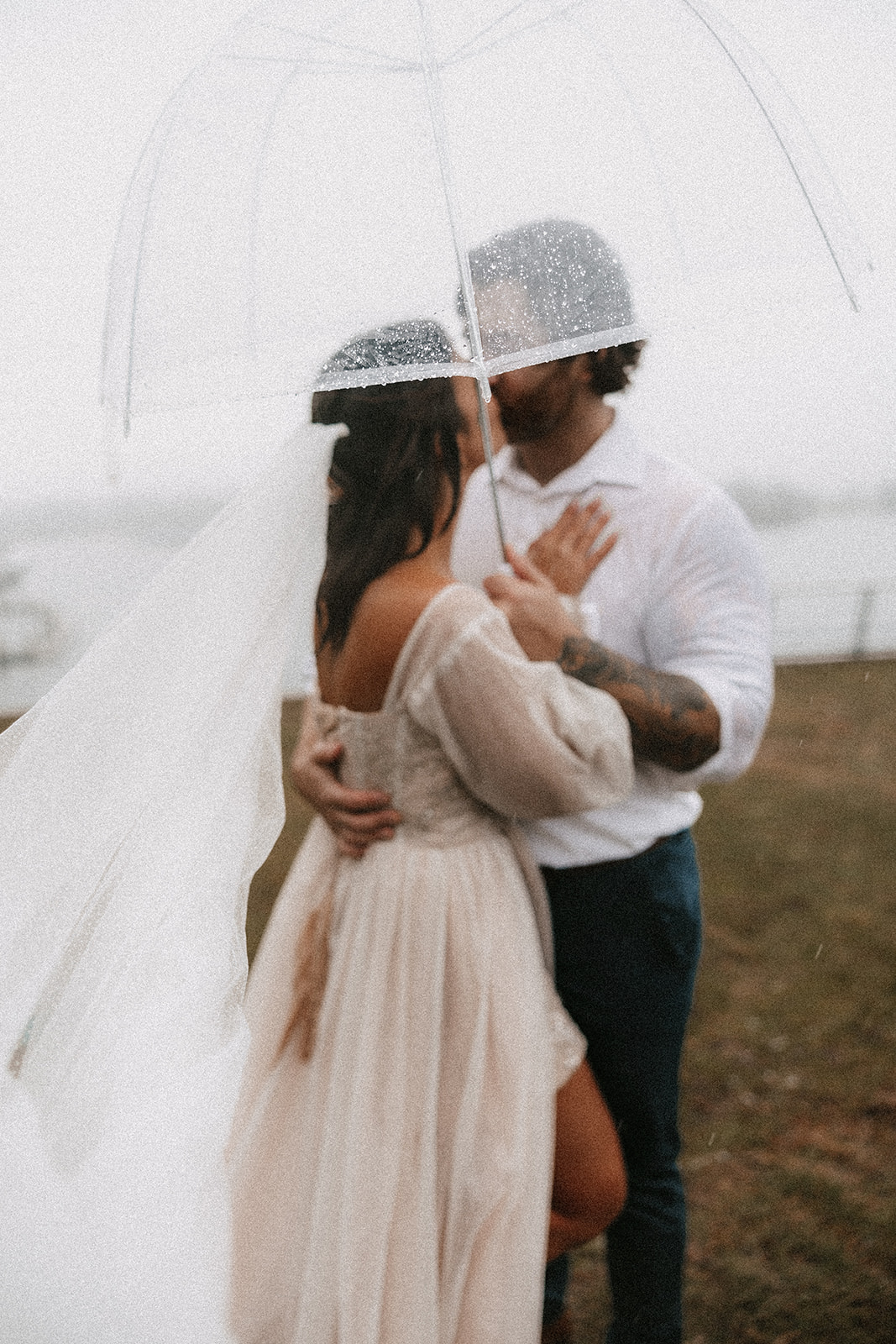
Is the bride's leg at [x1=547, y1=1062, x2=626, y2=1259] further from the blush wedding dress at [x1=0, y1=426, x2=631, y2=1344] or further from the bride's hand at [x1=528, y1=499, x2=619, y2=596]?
the bride's hand at [x1=528, y1=499, x2=619, y2=596]

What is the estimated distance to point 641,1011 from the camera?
195cm

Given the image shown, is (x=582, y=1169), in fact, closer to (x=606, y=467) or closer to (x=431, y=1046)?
(x=431, y=1046)

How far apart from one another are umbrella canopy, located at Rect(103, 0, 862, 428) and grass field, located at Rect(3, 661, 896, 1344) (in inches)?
32.6

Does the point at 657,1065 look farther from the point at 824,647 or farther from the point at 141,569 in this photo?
the point at 824,647

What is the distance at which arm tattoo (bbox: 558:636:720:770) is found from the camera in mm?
1703

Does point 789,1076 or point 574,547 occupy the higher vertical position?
point 574,547

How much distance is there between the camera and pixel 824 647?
747 cm

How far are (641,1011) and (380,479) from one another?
1.05m

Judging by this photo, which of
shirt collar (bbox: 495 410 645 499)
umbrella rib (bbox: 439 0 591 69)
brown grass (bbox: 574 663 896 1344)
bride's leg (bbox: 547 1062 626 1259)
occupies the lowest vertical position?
brown grass (bbox: 574 663 896 1344)

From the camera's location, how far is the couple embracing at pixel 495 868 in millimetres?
1569

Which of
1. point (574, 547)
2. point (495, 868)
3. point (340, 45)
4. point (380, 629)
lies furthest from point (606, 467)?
point (340, 45)

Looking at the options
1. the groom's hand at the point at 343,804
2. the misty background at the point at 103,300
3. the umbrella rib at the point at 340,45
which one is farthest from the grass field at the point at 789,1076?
the umbrella rib at the point at 340,45

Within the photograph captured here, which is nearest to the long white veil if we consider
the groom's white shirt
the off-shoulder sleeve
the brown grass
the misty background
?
the misty background

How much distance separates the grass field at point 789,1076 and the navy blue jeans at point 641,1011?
495mm
